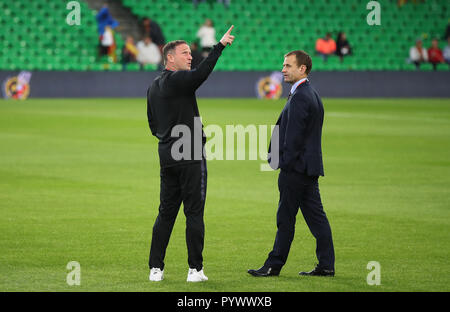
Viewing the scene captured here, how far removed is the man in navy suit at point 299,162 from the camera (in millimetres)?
7465

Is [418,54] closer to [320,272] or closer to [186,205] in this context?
[320,272]

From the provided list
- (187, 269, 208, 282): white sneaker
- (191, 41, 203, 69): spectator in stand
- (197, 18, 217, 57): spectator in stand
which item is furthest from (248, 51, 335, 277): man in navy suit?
(197, 18, 217, 57): spectator in stand

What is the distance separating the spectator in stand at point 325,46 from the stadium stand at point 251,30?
421 mm

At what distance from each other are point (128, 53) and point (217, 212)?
1036 inches

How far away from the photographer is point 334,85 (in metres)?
39.0

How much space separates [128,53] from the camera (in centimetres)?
3709

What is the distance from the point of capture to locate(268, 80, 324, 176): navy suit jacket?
7438 millimetres

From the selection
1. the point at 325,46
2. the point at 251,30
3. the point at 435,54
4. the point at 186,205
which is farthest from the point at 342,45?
the point at 186,205

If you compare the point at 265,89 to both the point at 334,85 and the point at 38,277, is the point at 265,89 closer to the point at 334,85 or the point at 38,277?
the point at 334,85

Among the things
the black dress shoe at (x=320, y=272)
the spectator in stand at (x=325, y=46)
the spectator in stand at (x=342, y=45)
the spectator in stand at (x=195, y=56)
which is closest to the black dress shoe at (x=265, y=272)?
the black dress shoe at (x=320, y=272)

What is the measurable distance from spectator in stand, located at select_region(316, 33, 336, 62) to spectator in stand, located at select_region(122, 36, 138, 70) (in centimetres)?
868

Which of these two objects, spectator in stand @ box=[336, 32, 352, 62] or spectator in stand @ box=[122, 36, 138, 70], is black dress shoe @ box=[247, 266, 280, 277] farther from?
spectator in stand @ box=[336, 32, 352, 62]
